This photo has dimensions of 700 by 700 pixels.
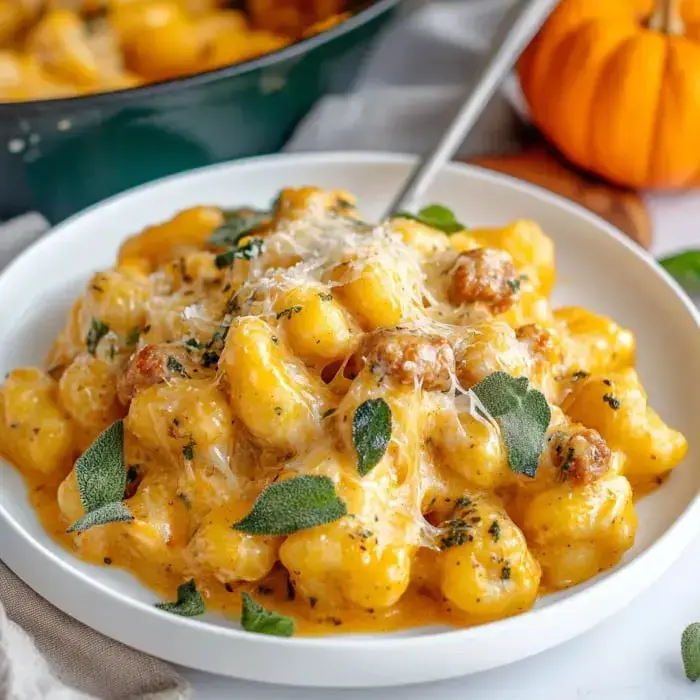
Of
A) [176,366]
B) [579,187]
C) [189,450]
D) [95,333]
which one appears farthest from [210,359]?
[579,187]

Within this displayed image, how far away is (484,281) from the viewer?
165 centimetres

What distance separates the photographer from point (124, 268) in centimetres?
188

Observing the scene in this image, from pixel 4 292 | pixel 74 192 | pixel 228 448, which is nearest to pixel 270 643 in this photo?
pixel 228 448

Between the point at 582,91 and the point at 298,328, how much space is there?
1381 millimetres

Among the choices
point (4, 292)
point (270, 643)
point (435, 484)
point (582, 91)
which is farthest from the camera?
point (582, 91)

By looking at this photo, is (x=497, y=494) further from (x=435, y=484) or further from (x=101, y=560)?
(x=101, y=560)

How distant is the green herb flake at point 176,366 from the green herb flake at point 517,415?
0.42m

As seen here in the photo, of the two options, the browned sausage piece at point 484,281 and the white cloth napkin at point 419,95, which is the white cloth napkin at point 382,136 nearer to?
the white cloth napkin at point 419,95

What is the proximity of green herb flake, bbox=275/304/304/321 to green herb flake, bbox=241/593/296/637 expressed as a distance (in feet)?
1.33

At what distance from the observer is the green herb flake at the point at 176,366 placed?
1593mm

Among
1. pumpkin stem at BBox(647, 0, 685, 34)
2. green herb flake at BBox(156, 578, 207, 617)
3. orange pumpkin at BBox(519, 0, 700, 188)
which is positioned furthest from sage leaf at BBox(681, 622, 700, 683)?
pumpkin stem at BBox(647, 0, 685, 34)

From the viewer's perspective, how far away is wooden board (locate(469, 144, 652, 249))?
8.43 ft

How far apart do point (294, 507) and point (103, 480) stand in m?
0.31

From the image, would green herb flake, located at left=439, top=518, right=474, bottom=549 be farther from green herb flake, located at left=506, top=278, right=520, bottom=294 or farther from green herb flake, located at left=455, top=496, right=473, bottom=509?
green herb flake, located at left=506, top=278, right=520, bottom=294
